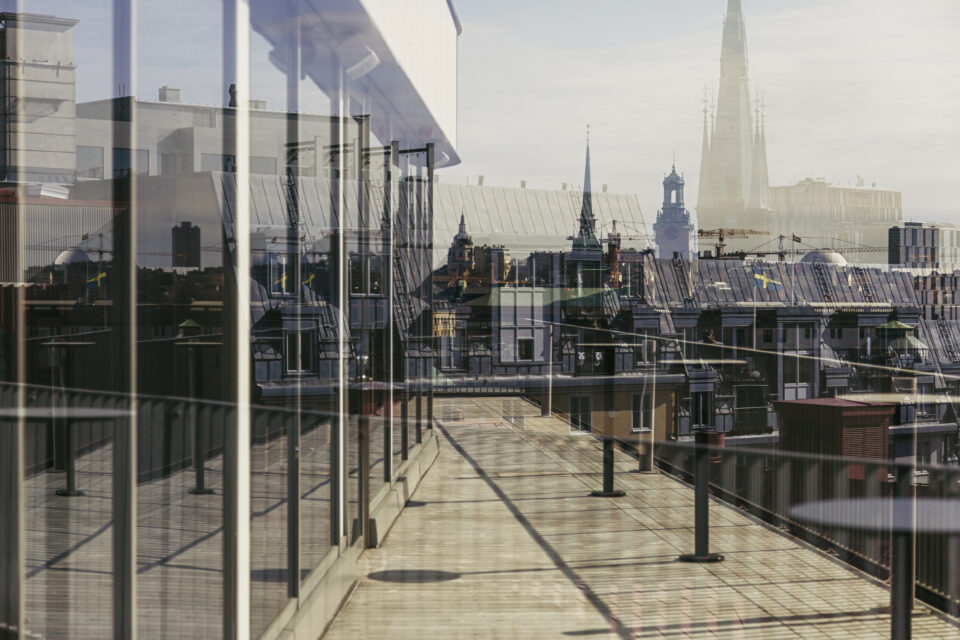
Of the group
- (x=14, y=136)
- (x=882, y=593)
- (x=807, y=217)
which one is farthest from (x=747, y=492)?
(x=807, y=217)

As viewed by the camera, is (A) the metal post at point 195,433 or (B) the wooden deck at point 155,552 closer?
(B) the wooden deck at point 155,552

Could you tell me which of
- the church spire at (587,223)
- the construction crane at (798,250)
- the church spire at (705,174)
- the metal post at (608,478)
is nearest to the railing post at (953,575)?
the metal post at (608,478)

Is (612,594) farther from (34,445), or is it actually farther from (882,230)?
(882,230)

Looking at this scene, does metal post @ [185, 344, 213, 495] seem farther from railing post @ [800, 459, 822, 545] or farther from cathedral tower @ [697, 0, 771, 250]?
cathedral tower @ [697, 0, 771, 250]

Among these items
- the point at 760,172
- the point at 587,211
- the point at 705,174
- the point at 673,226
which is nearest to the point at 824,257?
the point at 587,211

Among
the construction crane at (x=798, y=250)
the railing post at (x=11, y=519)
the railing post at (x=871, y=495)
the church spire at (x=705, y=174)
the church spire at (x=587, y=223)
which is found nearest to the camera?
the railing post at (x=11, y=519)

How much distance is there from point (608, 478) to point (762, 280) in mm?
22354

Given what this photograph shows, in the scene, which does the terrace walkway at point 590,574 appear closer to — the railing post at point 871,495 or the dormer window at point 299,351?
the railing post at point 871,495

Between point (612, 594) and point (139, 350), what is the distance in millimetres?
1155

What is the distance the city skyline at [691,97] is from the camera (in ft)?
34.5

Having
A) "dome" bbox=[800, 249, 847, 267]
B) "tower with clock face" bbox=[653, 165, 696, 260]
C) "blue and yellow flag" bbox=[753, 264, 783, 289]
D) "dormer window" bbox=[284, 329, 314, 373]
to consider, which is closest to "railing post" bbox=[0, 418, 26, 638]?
"dormer window" bbox=[284, 329, 314, 373]

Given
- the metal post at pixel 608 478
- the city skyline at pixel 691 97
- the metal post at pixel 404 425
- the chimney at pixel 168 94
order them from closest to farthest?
the chimney at pixel 168 94
the metal post at pixel 608 478
the metal post at pixel 404 425
the city skyline at pixel 691 97

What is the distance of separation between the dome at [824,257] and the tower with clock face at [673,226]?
10.1ft

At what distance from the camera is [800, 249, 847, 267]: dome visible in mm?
23219
